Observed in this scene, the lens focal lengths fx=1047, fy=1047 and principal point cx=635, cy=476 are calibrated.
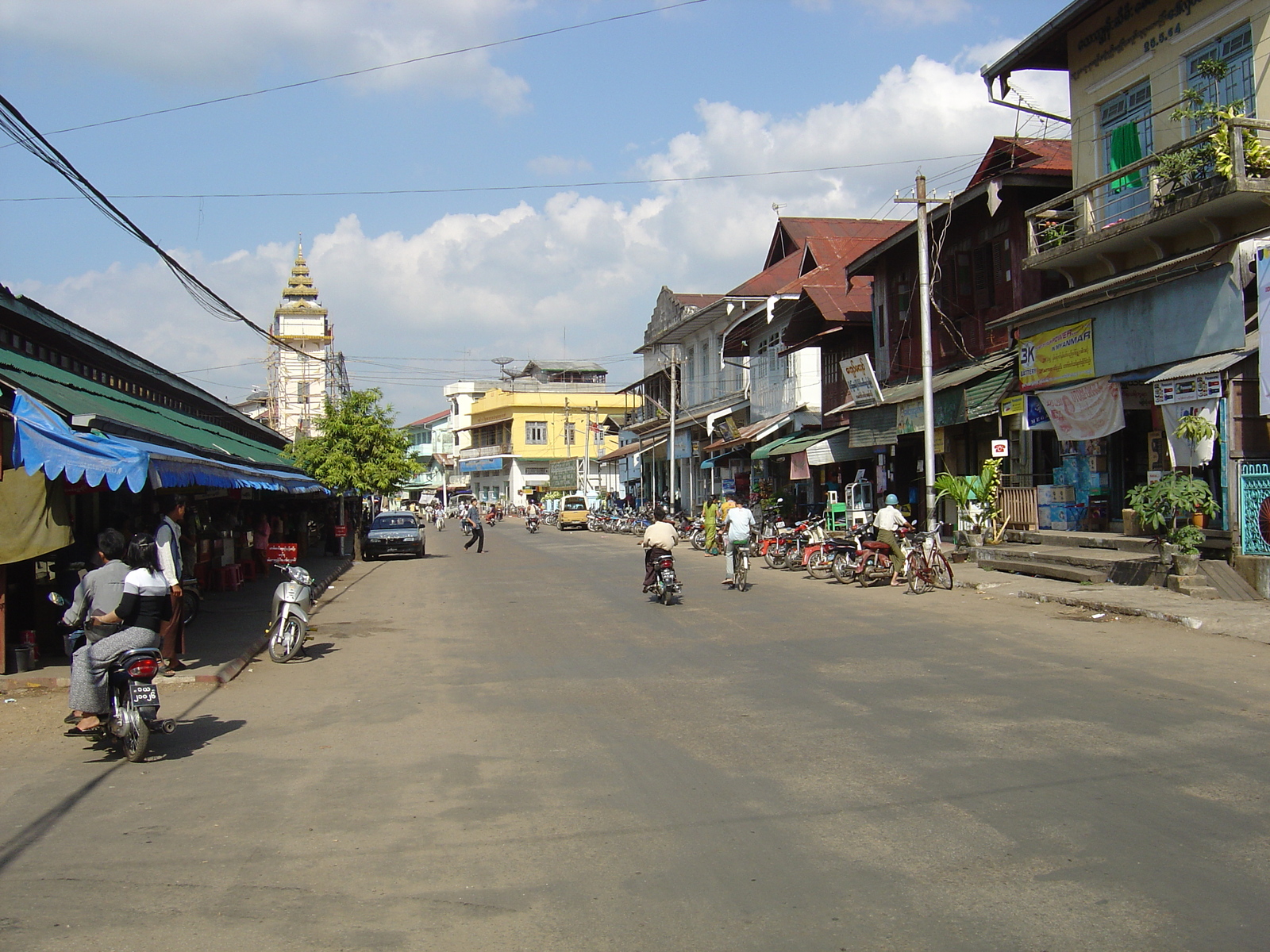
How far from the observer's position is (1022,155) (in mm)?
26969

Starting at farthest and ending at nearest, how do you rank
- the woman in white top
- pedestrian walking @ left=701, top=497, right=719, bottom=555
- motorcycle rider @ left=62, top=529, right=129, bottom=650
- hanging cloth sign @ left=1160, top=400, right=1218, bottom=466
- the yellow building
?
1. the yellow building
2. pedestrian walking @ left=701, top=497, right=719, bottom=555
3. hanging cloth sign @ left=1160, top=400, right=1218, bottom=466
4. motorcycle rider @ left=62, top=529, right=129, bottom=650
5. the woman in white top

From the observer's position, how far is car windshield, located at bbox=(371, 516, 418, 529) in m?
34.7

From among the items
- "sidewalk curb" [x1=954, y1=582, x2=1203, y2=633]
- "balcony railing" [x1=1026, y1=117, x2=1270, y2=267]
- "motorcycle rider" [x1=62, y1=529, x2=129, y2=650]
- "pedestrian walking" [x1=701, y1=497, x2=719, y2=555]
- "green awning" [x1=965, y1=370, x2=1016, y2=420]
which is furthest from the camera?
"pedestrian walking" [x1=701, y1=497, x2=719, y2=555]

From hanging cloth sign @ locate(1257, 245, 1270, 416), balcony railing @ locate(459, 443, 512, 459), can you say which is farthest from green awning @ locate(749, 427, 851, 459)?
balcony railing @ locate(459, 443, 512, 459)

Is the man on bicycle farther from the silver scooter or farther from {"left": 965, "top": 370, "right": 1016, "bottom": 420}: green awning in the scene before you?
the silver scooter

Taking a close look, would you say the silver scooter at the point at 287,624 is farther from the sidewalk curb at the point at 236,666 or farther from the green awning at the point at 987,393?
the green awning at the point at 987,393

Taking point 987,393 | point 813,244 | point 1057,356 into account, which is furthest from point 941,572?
point 813,244

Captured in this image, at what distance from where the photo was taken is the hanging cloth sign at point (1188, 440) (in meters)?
15.5

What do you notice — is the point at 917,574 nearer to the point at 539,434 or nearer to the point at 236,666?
the point at 236,666

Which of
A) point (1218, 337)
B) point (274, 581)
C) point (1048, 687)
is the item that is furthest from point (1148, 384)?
point (274, 581)

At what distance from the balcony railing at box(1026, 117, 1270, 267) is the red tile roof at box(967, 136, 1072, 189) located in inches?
193

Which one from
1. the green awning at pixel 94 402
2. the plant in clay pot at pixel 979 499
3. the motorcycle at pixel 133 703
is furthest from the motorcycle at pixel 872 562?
the motorcycle at pixel 133 703

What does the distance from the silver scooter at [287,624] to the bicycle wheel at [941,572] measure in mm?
10732

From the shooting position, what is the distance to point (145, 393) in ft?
69.4
